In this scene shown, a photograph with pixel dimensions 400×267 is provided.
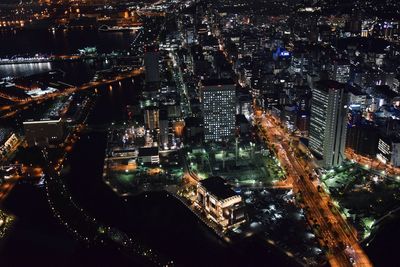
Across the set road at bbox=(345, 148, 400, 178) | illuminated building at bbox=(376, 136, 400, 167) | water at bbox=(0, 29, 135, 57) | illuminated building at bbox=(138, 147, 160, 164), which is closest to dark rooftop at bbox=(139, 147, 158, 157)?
illuminated building at bbox=(138, 147, 160, 164)

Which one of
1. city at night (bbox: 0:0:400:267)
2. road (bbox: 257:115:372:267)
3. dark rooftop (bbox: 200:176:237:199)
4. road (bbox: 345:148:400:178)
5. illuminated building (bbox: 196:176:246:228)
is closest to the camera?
road (bbox: 257:115:372:267)

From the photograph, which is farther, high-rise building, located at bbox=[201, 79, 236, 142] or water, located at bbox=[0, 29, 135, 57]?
water, located at bbox=[0, 29, 135, 57]

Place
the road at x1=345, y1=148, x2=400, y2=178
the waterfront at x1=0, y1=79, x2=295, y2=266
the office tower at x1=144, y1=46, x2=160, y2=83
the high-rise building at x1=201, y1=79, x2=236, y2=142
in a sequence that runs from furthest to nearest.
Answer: the office tower at x1=144, y1=46, x2=160, y2=83
the high-rise building at x1=201, y1=79, x2=236, y2=142
the road at x1=345, y1=148, x2=400, y2=178
the waterfront at x1=0, y1=79, x2=295, y2=266

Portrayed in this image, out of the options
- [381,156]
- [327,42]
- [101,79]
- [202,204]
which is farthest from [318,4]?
[202,204]

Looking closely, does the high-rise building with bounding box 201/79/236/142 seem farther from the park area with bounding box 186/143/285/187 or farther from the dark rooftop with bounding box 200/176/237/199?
the dark rooftop with bounding box 200/176/237/199

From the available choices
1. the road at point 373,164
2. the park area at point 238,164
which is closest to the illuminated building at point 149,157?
the park area at point 238,164

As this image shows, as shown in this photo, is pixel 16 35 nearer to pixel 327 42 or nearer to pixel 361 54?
pixel 327 42

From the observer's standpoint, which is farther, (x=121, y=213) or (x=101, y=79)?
(x=101, y=79)

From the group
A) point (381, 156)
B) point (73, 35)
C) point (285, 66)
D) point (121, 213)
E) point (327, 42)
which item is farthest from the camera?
point (73, 35)
